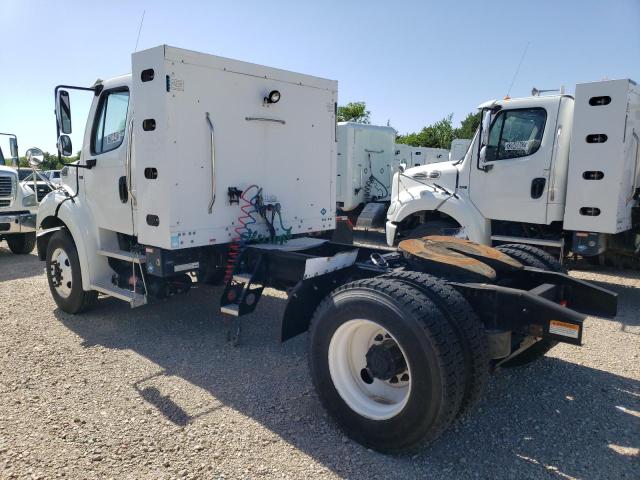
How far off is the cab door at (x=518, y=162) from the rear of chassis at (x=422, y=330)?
3.55 meters

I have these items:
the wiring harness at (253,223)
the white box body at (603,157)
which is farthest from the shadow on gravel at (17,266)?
the white box body at (603,157)

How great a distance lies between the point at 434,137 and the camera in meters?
36.6

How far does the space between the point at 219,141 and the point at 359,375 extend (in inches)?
102

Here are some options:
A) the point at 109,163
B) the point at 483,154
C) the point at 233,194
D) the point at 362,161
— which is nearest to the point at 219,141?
the point at 233,194

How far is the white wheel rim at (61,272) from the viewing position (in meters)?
5.82

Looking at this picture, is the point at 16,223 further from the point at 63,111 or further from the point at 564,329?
the point at 564,329

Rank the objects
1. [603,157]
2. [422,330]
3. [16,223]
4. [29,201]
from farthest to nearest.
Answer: [29,201] < [16,223] < [603,157] < [422,330]

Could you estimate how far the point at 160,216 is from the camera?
14.7ft

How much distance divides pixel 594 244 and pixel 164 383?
5.61m

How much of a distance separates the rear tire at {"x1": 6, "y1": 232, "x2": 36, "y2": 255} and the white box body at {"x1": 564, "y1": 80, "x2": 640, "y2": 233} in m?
10.1

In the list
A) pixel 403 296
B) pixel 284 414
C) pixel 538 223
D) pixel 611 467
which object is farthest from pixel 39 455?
pixel 538 223

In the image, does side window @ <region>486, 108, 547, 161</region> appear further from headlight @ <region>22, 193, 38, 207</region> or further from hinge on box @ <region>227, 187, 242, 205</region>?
headlight @ <region>22, 193, 38, 207</region>

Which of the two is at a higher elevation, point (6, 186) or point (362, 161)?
point (362, 161)

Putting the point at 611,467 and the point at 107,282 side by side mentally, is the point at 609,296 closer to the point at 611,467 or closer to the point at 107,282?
the point at 611,467
